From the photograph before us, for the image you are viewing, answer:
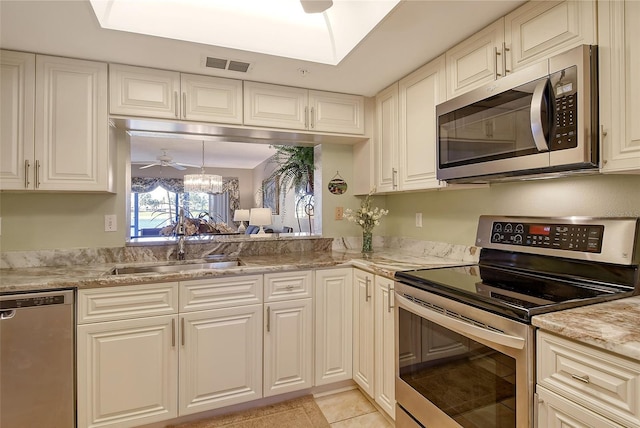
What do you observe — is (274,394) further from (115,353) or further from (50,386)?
(50,386)

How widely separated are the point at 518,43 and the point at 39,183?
253 centimetres

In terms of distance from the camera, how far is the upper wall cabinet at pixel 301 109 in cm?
230

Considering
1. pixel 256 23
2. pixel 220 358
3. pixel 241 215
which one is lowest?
pixel 220 358

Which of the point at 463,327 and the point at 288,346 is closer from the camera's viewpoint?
the point at 463,327

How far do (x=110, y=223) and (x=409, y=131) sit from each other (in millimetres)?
2056

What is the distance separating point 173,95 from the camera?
83.5 inches

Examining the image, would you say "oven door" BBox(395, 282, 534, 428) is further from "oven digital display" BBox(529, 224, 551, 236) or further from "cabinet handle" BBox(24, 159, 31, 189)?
"cabinet handle" BBox(24, 159, 31, 189)

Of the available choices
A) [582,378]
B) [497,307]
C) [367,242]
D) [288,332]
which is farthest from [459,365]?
[367,242]

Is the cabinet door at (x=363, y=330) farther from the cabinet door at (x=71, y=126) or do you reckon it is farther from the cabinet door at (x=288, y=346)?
the cabinet door at (x=71, y=126)

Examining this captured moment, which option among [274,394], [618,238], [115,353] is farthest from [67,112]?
[618,238]

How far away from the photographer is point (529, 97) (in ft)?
4.39

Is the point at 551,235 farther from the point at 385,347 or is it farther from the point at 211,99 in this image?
the point at 211,99

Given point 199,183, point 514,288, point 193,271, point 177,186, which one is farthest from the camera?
point 177,186

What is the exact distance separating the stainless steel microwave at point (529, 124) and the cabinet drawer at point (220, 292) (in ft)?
4.16
